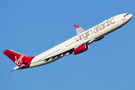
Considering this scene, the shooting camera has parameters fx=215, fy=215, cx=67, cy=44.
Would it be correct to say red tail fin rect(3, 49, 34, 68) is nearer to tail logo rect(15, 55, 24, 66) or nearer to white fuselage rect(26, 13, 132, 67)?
tail logo rect(15, 55, 24, 66)

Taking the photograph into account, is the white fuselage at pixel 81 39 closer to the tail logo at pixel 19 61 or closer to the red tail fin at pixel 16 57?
the red tail fin at pixel 16 57

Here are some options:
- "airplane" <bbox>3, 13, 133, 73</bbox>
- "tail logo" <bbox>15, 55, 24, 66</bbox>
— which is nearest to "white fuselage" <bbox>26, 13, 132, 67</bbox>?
"airplane" <bbox>3, 13, 133, 73</bbox>

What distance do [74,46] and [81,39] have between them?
302 centimetres

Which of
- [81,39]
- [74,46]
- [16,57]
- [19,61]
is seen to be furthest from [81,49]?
[16,57]

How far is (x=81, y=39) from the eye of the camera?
6575cm

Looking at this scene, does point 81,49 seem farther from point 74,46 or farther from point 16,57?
point 16,57

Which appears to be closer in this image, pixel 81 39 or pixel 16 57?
pixel 81 39

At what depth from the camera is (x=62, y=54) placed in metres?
68.2

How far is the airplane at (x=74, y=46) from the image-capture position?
63.0m

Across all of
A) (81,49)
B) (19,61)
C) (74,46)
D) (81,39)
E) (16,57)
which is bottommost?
(81,49)

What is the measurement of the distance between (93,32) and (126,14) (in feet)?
36.2

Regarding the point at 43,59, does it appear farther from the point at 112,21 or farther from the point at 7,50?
the point at 112,21

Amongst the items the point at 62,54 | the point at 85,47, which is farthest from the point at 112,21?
the point at 62,54

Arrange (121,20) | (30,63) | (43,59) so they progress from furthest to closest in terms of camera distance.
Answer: (30,63) → (43,59) → (121,20)
